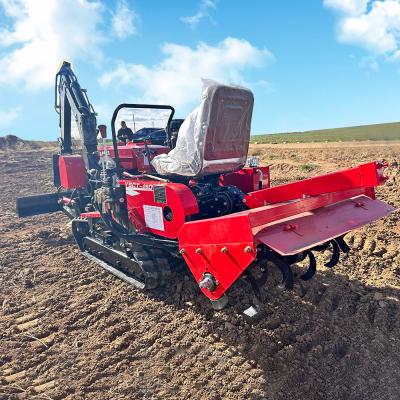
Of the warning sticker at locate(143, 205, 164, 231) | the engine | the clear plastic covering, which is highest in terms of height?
the clear plastic covering

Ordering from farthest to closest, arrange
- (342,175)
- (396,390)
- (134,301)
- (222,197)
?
(134,301)
(222,197)
(342,175)
(396,390)

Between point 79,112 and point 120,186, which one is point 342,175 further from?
point 79,112

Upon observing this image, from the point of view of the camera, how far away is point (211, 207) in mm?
4504

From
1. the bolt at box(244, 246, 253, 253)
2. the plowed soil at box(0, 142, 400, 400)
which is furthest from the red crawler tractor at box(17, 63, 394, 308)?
the plowed soil at box(0, 142, 400, 400)

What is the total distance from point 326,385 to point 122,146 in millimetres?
4153

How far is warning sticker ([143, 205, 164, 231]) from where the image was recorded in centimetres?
448

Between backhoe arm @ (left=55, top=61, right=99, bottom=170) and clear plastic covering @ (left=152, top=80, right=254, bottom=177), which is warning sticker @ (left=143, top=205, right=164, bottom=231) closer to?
clear plastic covering @ (left=152, top=80, right=254, bottom=177)

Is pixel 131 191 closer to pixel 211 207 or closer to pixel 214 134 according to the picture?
pixel 211 207

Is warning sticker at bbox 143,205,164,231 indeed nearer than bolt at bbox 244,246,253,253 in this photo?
No

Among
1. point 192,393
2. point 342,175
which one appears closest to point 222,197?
point 342,175

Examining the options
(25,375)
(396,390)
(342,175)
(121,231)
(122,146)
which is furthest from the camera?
(122,146)

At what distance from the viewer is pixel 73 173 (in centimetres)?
703

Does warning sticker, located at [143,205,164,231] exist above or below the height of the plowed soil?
above

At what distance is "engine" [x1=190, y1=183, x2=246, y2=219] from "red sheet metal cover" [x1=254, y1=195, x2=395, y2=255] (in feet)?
3.33
